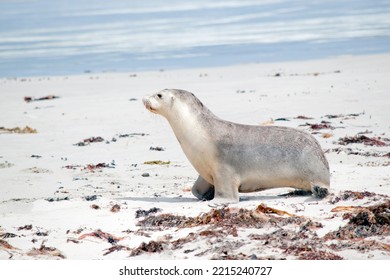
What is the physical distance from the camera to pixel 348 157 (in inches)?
455

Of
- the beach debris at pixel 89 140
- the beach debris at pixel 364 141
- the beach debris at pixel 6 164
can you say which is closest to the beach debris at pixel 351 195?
the beach debris at pixel 364 141

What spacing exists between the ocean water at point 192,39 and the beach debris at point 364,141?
12.0m

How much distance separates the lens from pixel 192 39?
32.1 m

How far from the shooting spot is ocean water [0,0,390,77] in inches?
1022

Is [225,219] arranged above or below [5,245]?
above

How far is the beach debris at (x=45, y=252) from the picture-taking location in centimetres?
734

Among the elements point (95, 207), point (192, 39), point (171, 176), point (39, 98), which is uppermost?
point (192, 39)

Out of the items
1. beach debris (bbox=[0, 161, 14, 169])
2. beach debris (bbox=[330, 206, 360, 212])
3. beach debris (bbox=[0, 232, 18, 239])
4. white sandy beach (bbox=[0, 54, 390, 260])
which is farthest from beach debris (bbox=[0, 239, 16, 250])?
beach debris (bbox=[0, 161, 14, 169])

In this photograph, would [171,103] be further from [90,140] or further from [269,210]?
[90,140]

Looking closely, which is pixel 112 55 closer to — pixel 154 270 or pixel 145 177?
pixel 145 177

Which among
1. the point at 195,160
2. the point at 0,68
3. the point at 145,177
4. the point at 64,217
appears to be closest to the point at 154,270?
the point at 64,217

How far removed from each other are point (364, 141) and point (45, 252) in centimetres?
610

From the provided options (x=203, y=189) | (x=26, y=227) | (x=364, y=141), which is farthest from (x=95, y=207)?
(x=364, y=141)

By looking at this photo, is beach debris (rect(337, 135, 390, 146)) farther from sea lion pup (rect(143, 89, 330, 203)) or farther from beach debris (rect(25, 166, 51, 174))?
beach debris (rect(25, 166, 51, 174))
